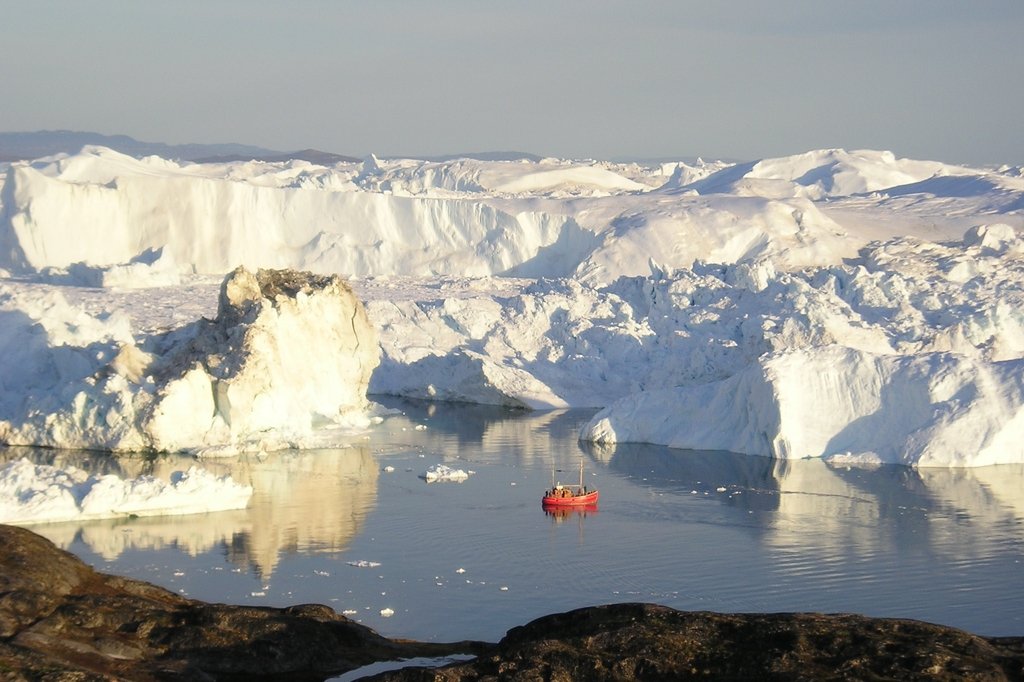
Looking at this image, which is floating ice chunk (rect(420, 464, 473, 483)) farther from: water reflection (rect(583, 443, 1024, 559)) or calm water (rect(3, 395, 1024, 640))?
water reflection (rect(583, 443, 1024, 559))

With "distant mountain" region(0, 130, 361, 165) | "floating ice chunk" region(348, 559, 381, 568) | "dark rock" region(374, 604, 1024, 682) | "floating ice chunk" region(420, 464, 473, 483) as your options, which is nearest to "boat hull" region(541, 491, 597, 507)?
"floating ice chunk" region(420, 464, 473, 483)

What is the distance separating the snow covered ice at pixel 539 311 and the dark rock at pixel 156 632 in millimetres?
9807

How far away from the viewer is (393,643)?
11094 millimetres

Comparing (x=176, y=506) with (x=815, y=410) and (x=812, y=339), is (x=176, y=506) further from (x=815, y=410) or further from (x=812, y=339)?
(x=812, y=339)

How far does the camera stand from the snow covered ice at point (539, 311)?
21.2m

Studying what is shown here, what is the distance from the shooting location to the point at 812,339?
26.7 metres

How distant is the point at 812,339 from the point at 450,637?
16.1 meters

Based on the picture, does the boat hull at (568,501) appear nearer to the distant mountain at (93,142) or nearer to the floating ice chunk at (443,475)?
the floating ice chunk at (443,475)

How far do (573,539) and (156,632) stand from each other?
22.9 feet

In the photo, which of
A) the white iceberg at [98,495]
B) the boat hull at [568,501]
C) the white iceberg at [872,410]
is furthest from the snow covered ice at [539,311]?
the boat hull at [568,501]

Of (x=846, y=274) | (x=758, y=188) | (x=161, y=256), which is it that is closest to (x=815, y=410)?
(x=846, y=274)

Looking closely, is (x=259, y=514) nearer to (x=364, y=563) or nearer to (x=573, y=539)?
(x=364, y=563)

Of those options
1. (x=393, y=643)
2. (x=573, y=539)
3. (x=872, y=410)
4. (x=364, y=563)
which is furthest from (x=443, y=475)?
(x=393, y=643)

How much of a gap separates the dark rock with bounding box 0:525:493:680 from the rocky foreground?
0.01m
